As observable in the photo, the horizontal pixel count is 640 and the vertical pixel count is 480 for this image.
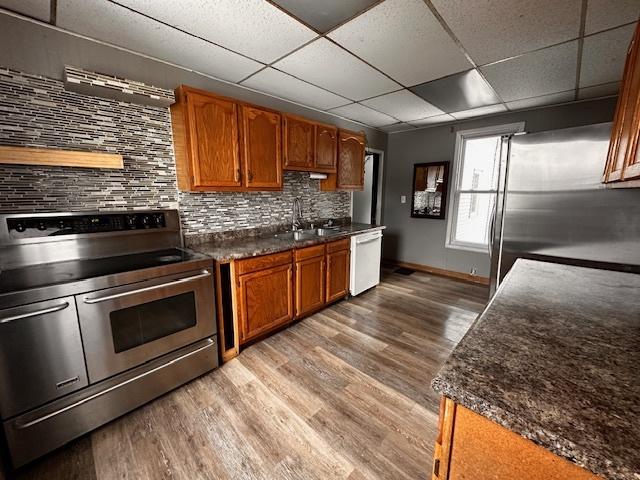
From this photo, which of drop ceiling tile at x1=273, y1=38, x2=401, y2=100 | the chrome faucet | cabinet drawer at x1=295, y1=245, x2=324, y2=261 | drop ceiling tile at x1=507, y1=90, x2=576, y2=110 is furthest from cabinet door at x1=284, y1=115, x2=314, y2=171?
drop ceiling tile at x1=507, y1=90, x2=576, y2=110

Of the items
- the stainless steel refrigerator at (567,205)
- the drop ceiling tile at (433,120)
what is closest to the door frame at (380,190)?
the drop ceiling tile at (433,120)

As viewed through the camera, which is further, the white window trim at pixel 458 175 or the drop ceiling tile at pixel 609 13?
the white window trim at pixel 458 175

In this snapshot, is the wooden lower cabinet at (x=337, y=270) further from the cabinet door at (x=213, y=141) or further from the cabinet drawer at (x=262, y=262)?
the cabinet door at (x=213, y=141)

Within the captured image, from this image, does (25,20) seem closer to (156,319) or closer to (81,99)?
(81,99)

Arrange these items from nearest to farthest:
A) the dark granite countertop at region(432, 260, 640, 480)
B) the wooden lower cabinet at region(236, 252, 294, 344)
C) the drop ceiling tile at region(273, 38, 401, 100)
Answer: the dark granite countertop at region(432, 260, 640, 480) → the drop ceiling tile at region(273, 38, 401, 100) → the wooden lower cabinet at region(236, 252, 294, 344)

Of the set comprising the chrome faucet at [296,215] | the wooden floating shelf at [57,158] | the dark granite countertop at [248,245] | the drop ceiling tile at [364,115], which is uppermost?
the drop ceiling tile at [364,115]

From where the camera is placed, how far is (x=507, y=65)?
7.03 ft

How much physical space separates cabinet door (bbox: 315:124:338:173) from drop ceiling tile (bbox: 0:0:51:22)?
2.12 meters

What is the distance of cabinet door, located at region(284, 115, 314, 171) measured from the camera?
2.67 metres

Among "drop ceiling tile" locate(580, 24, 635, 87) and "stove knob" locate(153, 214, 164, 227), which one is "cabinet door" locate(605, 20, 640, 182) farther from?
"stove knob" locate(153, 214, 164, 227)

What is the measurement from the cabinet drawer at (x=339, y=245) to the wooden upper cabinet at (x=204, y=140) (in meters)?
1.21

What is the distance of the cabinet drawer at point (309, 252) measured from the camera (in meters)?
2.57

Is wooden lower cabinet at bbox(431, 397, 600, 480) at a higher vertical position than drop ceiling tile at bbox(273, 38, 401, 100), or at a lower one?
lower

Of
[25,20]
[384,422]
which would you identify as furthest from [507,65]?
[25,20]
